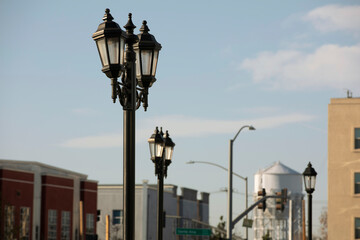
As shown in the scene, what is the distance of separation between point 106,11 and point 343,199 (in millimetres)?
42700

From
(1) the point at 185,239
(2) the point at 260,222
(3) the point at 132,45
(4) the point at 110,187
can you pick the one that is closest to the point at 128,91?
(3) the point at 132,45

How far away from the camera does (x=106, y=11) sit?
11969 millimetres

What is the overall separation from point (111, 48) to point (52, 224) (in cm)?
5857

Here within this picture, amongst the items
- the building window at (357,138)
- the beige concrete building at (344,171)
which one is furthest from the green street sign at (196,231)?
the building window at (357,138)

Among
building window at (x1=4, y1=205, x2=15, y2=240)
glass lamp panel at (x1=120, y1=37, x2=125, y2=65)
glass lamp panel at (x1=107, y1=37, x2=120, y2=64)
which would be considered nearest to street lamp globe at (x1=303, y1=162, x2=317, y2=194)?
glass lamp panel at (x1=120, y1=37, x2=125, y2=65)

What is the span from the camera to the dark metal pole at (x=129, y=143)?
11.6 meters

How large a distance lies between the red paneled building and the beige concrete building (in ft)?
64.8

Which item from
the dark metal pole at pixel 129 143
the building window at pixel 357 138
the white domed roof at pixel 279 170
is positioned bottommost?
the dark metal pole at pixel 129 143

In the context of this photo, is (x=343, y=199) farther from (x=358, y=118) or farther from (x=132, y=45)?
(x=132, y=45)

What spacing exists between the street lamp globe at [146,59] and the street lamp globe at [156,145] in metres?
7.05

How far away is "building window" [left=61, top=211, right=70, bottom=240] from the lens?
70.2m

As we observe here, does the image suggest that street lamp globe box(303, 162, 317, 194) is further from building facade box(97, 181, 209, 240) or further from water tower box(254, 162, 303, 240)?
water tower box(254, 162, 303, 240)

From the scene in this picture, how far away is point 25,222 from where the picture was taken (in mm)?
64188

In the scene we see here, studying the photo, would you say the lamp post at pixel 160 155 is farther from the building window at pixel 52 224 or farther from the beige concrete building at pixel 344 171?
the building window at pixel 52 224
